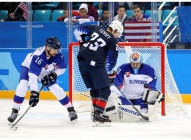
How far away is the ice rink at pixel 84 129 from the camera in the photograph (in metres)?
6.00

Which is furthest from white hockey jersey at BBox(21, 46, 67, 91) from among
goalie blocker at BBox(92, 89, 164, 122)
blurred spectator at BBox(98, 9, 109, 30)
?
blurred spectator at BBox(98, 9, 109, 30)

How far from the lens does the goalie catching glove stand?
7141mm

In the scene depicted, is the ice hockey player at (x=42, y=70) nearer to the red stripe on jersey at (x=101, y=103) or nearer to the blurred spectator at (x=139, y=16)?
the red stripe on jersey at (x=101, y=103)

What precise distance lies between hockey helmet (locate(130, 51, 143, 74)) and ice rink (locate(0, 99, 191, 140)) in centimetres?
58

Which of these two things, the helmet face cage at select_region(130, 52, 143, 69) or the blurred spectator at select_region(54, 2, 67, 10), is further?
the blurred spectator at select_region(54, 2, 67, 10)

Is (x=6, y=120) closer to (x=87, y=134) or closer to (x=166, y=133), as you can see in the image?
(x=87, y=134)

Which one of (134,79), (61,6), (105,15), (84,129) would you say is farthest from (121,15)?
(84,129)

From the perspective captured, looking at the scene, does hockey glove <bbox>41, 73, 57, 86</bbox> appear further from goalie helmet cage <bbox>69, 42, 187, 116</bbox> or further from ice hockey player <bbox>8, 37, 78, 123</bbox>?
goalie helmet cage <bbox>69, 42, 187, 116</bbox>

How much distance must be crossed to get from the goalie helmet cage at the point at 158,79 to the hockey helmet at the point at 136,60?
45cm

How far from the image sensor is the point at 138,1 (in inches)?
362

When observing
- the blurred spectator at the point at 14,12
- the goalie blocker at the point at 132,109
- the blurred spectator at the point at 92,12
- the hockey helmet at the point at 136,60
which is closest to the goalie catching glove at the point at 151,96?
the goalie blocker at the point at 132,109

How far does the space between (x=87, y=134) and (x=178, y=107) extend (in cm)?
185

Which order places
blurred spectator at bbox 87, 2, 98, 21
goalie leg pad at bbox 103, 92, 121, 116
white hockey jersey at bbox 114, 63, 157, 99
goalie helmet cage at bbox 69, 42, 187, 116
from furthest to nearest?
blurred spectator at bbox 87, 2, 98, 21
goalie helmet cage at bbox 69, 42, 187, 116
white hockey jersey at bbox 114, 63, 157, 99
goalie leg pad at bbox 103, 92, 121, 116

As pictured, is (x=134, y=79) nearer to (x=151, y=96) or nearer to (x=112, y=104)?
(x=151, y=96)
